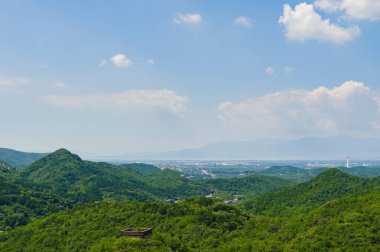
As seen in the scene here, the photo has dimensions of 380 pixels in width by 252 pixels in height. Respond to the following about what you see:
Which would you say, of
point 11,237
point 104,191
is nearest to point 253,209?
point 11,237

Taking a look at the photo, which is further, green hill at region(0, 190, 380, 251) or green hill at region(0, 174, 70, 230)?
green hill at region(0, 174, 70, 230)

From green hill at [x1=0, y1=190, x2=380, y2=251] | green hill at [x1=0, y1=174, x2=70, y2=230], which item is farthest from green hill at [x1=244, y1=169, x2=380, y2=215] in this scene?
green hill at [x1=0, y1=174, x2=70, y2=230]

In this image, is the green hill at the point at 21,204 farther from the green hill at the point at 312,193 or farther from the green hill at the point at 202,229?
the green hill at the point at 312,193

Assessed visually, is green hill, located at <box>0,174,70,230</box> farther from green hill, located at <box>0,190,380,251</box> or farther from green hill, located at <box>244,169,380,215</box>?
green hill, located at <box>244,169,380,215</box>

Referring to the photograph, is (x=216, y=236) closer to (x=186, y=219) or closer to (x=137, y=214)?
(x=186, y=219)

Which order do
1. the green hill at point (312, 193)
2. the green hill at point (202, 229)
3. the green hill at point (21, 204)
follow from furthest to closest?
the green hill at point (312, 193) < the green hill at point (21, 204) < the green hill at point (202, 229)

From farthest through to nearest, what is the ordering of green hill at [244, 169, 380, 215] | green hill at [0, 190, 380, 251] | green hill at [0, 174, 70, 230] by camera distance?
green hill at [244, 169, 380, 215] → green hill at [0, 174, 70, 230] → green hill at [0, 190, 380, 251]

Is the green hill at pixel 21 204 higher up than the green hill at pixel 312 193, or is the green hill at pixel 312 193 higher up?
the green hill at pixel 312 193

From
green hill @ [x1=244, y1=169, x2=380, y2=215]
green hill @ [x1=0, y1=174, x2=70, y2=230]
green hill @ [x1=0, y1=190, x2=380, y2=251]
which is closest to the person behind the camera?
green hill @ [x1=0, y1=190, x2=380, y2=251]

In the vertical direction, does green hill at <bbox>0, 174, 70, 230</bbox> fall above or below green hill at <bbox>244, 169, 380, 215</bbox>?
below

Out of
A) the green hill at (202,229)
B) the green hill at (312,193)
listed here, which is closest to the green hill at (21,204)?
the green hill at (202,229)
